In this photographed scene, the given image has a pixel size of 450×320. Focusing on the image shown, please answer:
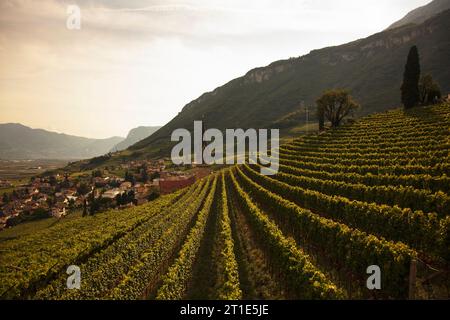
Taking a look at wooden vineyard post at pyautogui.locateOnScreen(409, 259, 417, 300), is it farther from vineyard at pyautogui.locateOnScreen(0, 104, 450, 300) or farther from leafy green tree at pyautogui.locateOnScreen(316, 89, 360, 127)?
leafy green tree at pyautogui.locateOnScreen(316, 89, 360, 127)

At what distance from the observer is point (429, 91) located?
2478 inches

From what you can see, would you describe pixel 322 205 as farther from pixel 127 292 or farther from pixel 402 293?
pixel 127 292

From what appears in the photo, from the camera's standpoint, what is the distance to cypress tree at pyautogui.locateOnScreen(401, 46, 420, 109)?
64000 millimetres

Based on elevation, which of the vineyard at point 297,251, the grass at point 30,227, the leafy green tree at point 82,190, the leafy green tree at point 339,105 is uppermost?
the leafy green tree at point 339,105

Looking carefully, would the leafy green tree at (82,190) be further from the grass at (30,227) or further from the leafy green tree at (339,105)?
the leafy green tree at (339,105)

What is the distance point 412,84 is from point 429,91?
11.1ft

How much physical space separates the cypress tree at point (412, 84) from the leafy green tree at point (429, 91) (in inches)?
60.4

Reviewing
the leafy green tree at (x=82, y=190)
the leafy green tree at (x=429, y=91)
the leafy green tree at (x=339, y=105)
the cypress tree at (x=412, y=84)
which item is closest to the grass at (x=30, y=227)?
the leafy green tree at (x=82, y=190)

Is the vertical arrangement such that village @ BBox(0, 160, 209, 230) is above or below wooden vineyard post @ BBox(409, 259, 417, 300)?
below

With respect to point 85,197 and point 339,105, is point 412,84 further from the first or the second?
point 85,197

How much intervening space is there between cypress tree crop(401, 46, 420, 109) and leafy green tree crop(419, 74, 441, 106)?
1.54 metres

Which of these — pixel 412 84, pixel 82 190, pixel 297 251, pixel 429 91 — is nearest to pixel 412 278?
pixel 297 251

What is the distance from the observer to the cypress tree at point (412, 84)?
64.0m

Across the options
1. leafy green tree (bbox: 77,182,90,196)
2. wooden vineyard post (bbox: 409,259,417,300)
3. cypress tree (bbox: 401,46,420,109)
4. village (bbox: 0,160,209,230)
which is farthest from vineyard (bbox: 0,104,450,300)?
leafy green tree (bbox: 77,182,90,196)
